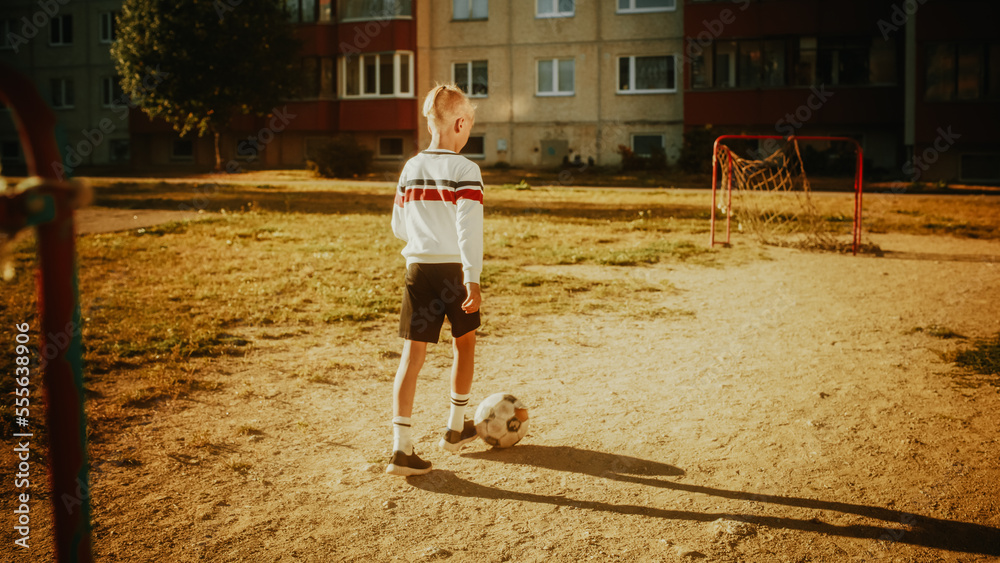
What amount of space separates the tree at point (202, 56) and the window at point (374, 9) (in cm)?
398

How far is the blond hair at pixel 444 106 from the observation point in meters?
4.12

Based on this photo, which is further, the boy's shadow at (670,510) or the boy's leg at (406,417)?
the boy's leg at (406,417)

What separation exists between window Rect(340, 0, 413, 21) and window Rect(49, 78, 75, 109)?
17.5 m

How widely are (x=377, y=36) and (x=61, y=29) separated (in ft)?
64.6

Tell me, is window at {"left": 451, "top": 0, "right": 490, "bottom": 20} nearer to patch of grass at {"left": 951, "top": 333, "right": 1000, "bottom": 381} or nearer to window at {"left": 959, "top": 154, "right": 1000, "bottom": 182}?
window at {"left": 959, "top": 154, "right": 1000, "bottom": 182}

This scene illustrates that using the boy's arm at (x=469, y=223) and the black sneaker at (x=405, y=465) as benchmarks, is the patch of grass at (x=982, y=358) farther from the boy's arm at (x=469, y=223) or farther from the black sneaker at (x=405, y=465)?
the black sneaker at (x=405, y=465)

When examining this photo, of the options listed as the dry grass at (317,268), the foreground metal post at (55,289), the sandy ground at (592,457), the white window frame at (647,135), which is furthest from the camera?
the white window frame at (647,135)

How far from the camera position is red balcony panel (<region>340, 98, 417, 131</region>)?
35438 millimetres

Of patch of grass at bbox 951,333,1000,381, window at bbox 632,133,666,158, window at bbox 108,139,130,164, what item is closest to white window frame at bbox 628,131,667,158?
window at bbox 632,133,666,158

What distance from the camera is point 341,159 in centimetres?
3000

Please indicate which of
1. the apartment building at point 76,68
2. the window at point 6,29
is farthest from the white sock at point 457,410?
the window at point 6,29

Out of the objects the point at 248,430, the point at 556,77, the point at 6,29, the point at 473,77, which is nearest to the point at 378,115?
the point at 473,77

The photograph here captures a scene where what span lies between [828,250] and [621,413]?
8630 mm

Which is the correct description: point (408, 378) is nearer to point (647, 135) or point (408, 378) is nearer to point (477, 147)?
point (647, 135)
